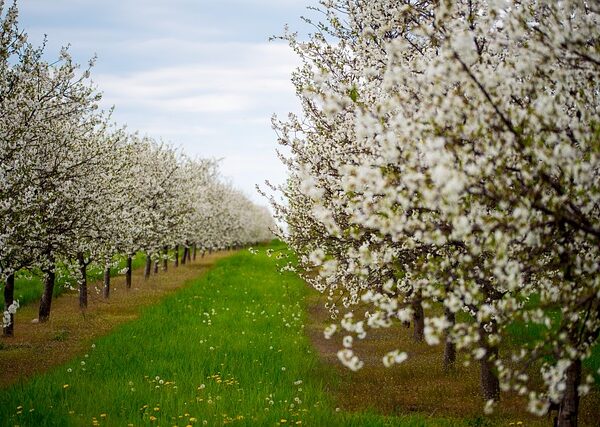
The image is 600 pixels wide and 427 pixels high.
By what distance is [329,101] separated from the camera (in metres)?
7.89

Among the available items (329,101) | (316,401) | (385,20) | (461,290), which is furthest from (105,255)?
(461,290)

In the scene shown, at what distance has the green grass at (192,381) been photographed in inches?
416

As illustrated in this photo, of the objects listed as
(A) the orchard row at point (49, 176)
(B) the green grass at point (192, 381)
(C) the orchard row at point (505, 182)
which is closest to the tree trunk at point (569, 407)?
(C) the orchard row at point (505, 182)

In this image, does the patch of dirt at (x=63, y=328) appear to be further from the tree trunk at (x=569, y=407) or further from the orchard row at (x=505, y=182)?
the tree trunk at (x=569, y=407)

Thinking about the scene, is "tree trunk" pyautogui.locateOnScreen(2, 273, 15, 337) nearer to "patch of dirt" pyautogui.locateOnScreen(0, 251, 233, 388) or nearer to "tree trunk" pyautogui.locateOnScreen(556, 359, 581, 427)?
"patch of dirt" pyautogui.locateOnScreen(0, 251, 233, 388)

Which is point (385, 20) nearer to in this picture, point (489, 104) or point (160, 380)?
point (489, 104)

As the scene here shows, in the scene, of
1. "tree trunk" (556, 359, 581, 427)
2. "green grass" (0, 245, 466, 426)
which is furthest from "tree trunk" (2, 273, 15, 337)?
"tree trunk" (556, 359, 581, 427)

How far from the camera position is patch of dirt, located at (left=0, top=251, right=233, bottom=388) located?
1568cm

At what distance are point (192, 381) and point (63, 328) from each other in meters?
10.0

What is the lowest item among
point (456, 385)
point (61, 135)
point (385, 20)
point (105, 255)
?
point (456, 385)

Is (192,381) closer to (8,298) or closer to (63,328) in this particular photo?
(63,328)

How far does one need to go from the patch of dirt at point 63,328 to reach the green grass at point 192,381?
3.12 feet

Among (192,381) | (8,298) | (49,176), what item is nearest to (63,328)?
(8,298)

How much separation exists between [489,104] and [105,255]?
19715 mm
